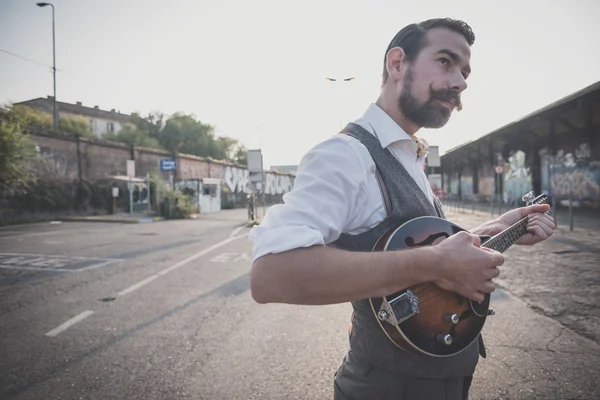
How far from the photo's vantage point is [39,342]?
3479mm

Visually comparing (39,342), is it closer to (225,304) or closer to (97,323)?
(97,323)

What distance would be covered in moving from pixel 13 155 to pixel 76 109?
48.0 m

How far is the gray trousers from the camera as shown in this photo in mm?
1232

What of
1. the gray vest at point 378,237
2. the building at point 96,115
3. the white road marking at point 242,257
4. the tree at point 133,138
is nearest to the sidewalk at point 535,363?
the gray vest at point 378,237

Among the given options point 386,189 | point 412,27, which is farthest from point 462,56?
point 386,189

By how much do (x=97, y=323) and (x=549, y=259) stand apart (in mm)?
7644

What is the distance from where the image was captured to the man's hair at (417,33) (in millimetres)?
1411

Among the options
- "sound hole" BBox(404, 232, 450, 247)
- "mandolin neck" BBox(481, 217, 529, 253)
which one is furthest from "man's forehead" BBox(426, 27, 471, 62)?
"mandolin neck" BBox(481, 217, 529, 253)

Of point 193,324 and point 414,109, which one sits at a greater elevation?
point 414,109

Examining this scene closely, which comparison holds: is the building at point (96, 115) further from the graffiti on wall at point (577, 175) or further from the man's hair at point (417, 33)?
the man's hair at point (417, 33)

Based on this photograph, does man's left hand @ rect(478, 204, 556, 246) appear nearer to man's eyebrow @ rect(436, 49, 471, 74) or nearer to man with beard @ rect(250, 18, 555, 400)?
man with beard @ rect(250, 18, 555, 400)

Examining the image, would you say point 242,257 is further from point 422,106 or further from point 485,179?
point 485,179

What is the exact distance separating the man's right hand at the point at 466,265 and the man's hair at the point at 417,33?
2.55ft

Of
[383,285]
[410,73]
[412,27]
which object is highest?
[412,27]
